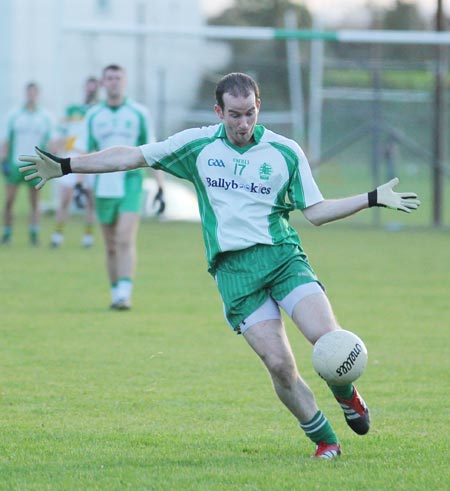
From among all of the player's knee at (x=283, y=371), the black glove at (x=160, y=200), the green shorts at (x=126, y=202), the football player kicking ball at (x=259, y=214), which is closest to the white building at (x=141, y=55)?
the green shorts at (x=126, y=202)

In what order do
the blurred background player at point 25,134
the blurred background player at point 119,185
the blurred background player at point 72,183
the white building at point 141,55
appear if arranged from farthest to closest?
1. the white building at point 141,55
2. the blurred background player at point 25,134
3. the blurred background player at point 72,183
4. the blurred background player at point 119,185

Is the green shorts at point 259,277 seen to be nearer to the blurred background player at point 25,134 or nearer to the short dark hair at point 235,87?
the short dark hair at point 235,87

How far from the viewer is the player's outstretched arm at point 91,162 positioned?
245 inches

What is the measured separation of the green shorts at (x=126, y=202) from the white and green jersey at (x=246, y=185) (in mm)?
5351

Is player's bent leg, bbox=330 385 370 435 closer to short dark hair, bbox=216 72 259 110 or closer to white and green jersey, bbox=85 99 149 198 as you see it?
short dark hair, bbox=216 72 259 110

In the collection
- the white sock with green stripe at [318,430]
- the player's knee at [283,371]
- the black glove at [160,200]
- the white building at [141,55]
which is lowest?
the white sock with green stripe at [318,430]

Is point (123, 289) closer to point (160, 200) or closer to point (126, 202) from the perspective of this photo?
point (126, 202)

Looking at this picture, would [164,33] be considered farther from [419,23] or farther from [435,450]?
[419,23]

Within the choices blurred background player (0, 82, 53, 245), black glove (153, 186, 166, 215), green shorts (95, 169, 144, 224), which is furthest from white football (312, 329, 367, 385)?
blurred background player (0, 82, 53, 245)

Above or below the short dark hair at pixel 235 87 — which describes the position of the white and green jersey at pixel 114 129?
below

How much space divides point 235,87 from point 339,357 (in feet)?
4.67

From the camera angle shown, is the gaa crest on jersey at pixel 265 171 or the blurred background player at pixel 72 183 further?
the blurred background player at pixel 72 183

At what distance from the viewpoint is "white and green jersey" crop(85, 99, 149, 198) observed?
11.6m

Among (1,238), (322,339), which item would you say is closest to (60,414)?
(322,339)
